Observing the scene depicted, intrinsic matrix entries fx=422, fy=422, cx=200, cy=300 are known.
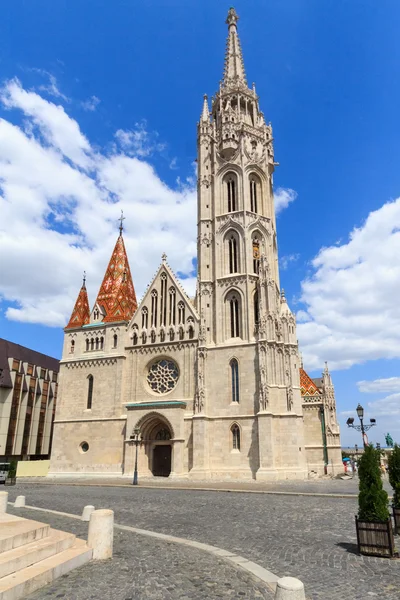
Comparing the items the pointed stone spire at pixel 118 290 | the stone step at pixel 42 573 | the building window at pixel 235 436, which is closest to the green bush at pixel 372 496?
the stone step at pixel 42 573

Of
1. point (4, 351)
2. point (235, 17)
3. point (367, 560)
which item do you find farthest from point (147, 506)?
point (235, 17)

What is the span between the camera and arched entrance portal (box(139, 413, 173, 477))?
33156 mm

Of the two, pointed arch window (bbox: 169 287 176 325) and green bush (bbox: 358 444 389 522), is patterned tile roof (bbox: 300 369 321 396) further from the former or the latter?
green bush (bbox: 358 444 389 522)

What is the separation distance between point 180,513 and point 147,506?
219cm

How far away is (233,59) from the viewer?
48812 millimetres

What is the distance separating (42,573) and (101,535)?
147 centimetres

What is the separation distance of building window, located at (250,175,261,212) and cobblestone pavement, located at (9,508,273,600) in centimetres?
3398

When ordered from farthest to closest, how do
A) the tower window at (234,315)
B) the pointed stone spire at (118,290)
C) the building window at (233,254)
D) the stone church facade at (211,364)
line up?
the pointed stone spire at (118,290), the building window at (233,254), the tower window at (234,315), the stone church facade at (211,364)

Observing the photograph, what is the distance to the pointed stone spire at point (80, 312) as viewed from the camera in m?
39.9

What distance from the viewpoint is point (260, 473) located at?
1147 inches

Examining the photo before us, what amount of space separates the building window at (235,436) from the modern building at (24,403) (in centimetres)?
2438

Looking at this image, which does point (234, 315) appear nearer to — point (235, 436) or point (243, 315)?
point (243, 315)

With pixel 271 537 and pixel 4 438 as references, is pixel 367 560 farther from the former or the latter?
pixel 4 438

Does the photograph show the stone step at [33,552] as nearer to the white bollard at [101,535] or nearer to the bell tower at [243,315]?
the white bollard at [101,535]
